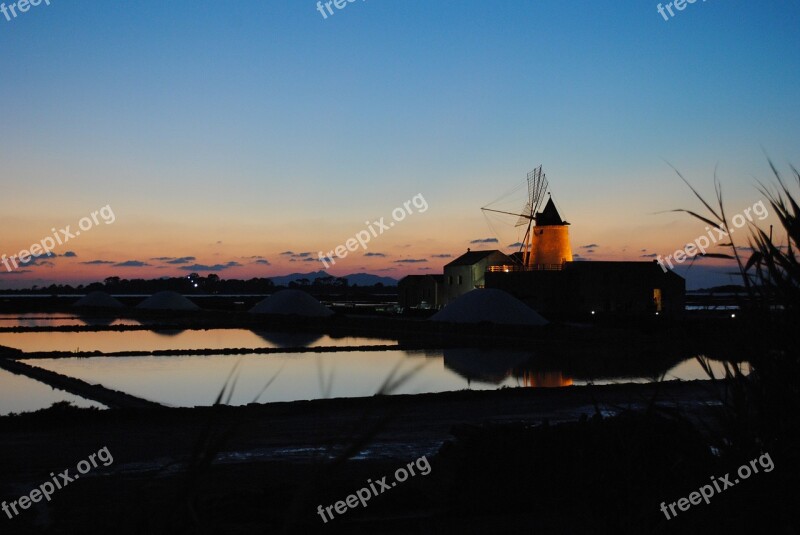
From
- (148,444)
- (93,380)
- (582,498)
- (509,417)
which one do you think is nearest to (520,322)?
(93,380)

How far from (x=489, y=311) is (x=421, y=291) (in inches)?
457

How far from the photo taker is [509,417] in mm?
6465

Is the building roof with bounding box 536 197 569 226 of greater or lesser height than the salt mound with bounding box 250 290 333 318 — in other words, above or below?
above

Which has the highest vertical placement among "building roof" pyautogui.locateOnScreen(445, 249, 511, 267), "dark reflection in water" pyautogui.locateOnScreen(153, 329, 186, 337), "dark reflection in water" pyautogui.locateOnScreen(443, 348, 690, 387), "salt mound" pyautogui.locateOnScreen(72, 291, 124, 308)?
"building roof" pyautogui.locateOnScreen(445, 249, 511, 267)

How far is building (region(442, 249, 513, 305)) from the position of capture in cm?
2798

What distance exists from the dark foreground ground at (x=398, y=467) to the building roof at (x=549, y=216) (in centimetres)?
2129

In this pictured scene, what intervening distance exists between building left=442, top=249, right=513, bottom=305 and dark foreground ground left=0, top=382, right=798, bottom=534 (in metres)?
20.3

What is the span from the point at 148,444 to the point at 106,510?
7.43ft

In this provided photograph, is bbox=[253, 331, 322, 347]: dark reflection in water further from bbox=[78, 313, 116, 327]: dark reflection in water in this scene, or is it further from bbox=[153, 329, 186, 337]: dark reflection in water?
bbox=[78, 313, 116, 327]: dark reflection in water

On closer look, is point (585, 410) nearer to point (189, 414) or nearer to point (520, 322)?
point (189, 414)

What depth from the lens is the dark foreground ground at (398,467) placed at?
2.86 feet

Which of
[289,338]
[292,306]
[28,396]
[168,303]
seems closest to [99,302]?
[168,303]

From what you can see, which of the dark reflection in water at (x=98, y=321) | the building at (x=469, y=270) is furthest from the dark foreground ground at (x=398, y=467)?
the building at (x=469, y=270)

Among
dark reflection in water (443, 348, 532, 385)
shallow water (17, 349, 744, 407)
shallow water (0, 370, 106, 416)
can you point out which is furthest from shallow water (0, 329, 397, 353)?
shallow water (0, 370, 106, 416)
